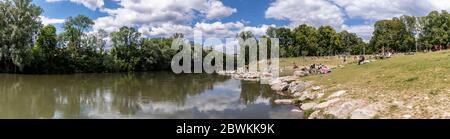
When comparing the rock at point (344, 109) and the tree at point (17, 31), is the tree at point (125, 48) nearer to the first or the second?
the tree at point (17, 31)

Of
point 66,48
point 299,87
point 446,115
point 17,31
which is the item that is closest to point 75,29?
point 66,48

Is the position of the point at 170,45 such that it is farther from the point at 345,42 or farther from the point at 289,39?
the point at 345,42

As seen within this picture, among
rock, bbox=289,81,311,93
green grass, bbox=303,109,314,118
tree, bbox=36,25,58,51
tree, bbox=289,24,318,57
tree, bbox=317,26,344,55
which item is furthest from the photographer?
tree, bbox=317,26,344,55

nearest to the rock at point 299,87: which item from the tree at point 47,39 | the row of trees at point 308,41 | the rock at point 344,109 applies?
the rock at point 344,109

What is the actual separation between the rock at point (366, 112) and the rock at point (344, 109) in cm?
66

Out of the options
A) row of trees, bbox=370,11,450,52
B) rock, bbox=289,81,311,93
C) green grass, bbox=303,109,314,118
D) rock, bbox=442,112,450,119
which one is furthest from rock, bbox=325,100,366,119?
Answer: row of trees, bbox=370,11,450,52

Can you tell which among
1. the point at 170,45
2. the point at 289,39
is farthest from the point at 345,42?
the point at 170,45

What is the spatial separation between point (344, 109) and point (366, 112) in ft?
7.10

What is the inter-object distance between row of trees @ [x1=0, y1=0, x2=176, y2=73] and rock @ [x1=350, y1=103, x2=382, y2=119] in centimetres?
6524

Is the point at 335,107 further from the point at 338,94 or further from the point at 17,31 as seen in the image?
the point at 17,31

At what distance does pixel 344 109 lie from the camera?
20750 millimetres

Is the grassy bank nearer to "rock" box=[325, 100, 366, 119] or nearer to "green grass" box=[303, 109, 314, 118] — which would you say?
"rock" box=[325, 100, 366, 119]

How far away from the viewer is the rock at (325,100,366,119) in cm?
2007

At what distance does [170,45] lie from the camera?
4978 inches
